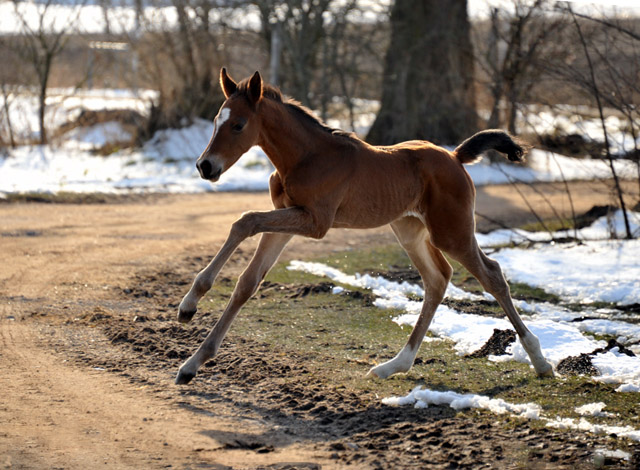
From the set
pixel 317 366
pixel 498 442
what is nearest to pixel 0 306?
pixel 317 366

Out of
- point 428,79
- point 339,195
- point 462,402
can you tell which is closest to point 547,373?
point 462,402

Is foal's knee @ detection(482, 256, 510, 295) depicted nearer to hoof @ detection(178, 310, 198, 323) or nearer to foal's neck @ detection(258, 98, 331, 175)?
foal's neck @ detection(258, 98, 331, 175)

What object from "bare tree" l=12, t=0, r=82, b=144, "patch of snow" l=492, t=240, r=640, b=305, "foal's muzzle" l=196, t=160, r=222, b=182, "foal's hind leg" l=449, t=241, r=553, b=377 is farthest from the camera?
"bare tree" l=12, t=0, r=82, b=144

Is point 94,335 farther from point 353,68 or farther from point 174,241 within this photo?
point 353,68

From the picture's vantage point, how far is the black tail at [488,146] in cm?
674

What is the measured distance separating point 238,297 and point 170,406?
95 cm

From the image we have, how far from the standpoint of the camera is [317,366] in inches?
257

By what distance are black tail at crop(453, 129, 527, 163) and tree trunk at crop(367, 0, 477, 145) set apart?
13.5m

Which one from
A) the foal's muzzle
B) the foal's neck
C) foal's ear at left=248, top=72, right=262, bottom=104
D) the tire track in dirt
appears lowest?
the tire track in dirt

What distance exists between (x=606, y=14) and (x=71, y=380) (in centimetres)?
965

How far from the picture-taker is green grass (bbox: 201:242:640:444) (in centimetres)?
575

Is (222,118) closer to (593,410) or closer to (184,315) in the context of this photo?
(184,315)

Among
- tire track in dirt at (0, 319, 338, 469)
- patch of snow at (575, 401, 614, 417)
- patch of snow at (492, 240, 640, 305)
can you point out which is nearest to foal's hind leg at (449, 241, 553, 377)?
patch of snow at (575, 401, 614, 417)

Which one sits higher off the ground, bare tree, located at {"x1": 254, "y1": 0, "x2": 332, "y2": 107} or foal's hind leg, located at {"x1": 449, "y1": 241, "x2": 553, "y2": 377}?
bare tree, located at {"x1": 254, "y1": 0, "x2": 332, "y2": 107}
